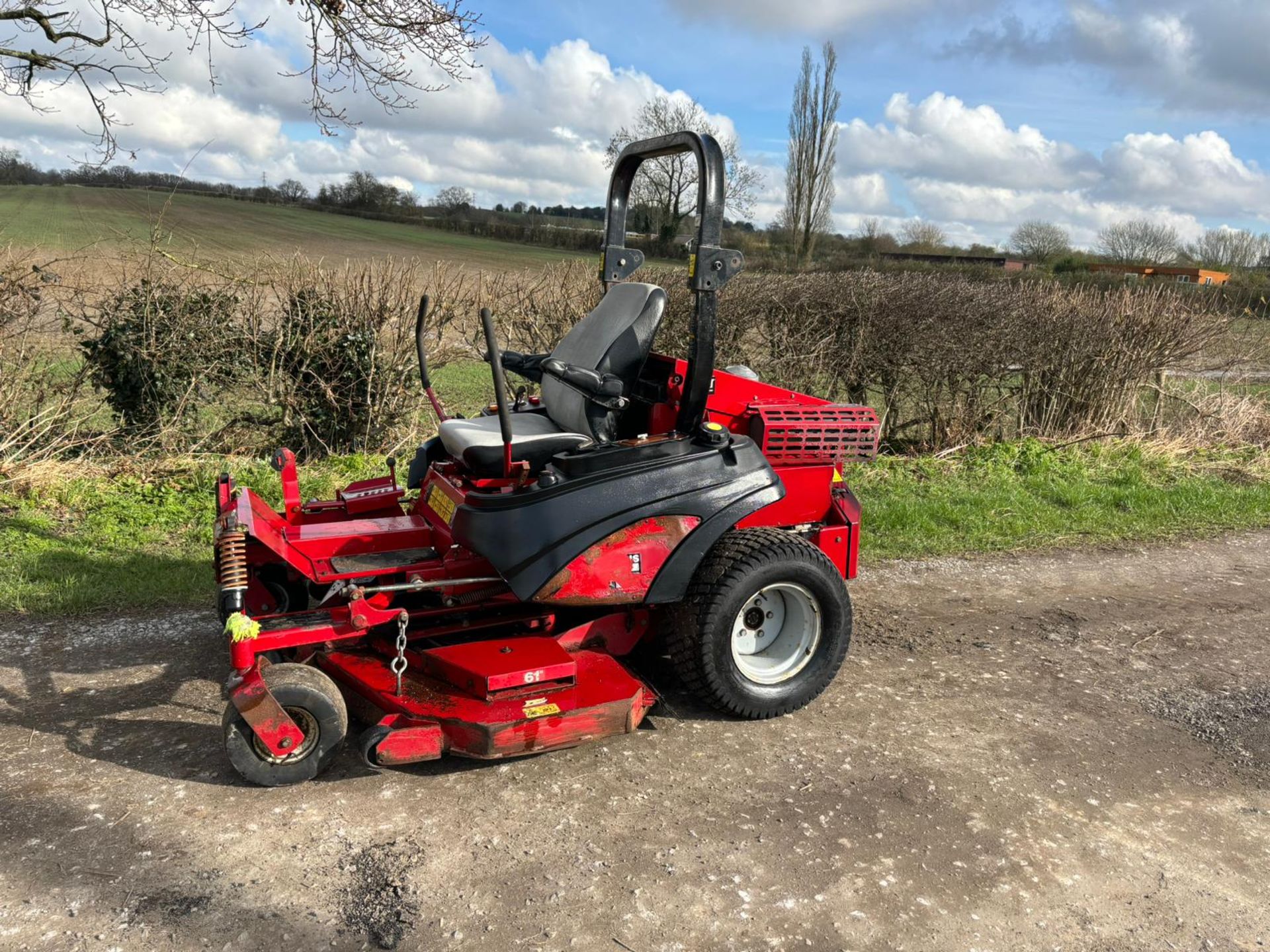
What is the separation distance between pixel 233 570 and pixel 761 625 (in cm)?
209

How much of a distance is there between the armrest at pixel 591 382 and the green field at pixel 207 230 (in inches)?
192

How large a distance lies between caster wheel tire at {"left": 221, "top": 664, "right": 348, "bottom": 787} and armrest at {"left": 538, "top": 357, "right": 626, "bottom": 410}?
1.44 m

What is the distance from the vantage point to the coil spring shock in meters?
3.33

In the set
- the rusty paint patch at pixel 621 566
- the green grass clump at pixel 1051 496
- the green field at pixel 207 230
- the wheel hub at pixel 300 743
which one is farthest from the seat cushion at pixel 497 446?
the green field at pixel 207 230

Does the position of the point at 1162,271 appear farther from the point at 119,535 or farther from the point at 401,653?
the point at 401,653

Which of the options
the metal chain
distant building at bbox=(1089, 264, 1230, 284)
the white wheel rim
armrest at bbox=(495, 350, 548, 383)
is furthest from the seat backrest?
distant building at bbox=(1089, 264, 1230, 284)

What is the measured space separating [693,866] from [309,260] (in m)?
6.40

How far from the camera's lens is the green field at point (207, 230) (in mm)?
7668

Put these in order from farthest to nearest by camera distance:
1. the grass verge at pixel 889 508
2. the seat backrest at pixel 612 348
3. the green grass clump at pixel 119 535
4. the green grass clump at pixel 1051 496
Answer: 1. the green grass clump at pixel 1051 496
2. the grass verge at pixel 889 508
3. the green grass clump at pixel 119 535
4. the seat backrest at pixel 612 348

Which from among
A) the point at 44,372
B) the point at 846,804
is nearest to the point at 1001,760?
the point at 846,804

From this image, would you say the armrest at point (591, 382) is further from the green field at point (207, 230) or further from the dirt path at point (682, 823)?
the green field at point (207, 230)

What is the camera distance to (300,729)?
10.8 ft

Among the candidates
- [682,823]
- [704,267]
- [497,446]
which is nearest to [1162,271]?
[704,267]

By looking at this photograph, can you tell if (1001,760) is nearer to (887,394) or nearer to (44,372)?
(887,394)
